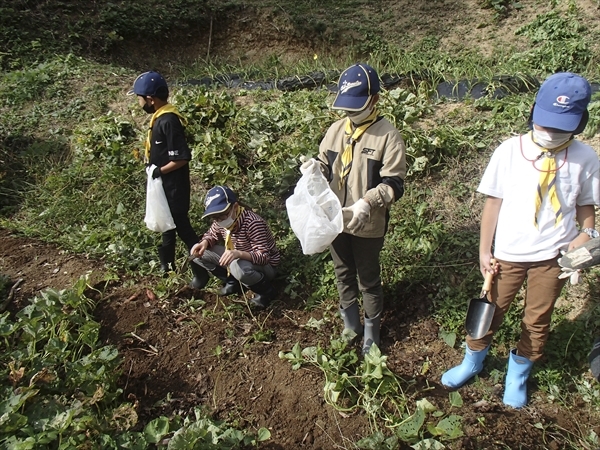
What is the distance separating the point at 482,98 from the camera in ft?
15.2

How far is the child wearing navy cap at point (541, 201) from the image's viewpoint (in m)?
2.19

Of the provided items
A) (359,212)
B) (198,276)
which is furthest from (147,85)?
(359,212)

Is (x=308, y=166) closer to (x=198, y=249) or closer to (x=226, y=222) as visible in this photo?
(x=226, y=222)

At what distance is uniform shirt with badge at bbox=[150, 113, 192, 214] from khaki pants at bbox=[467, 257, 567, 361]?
2255 mm

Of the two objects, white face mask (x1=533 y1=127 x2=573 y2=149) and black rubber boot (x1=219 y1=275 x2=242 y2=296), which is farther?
black rubber boot (x1=219 y1=275 x2=242 y2=296)

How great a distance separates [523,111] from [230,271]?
2894mm

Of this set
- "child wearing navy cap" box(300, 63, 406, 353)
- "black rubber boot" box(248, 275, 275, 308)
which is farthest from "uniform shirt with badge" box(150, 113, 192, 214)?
"child wearing navy cap" box(300, 63, 406, 353)

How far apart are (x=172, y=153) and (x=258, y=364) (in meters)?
1.58

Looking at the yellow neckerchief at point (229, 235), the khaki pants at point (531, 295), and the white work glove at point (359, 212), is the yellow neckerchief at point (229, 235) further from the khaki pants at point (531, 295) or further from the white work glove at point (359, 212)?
the khaki pants at point (531, 295)

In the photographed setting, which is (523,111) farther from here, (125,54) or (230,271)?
(125,54)

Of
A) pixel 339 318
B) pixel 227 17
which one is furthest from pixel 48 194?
pixel 227 17

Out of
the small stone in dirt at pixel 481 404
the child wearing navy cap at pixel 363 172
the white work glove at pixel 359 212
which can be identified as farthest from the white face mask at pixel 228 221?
the small stone in dirt at pixel 481 404

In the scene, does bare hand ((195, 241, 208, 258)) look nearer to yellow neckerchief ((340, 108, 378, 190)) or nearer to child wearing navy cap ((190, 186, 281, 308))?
child wearing navy cap ((190, 186, 281, 308))

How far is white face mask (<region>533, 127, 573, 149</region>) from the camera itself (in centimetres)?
223
